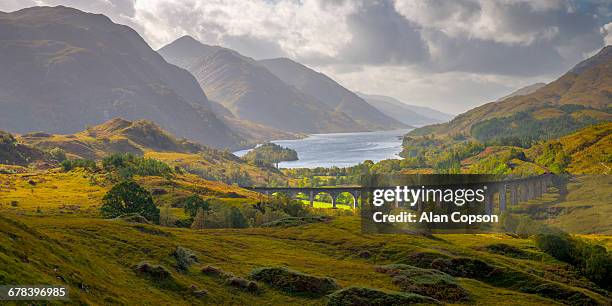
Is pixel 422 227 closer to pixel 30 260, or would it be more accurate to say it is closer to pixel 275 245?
pixel 275 245

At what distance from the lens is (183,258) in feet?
167

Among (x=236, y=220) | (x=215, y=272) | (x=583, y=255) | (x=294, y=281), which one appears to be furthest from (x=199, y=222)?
(x=583, y=255)

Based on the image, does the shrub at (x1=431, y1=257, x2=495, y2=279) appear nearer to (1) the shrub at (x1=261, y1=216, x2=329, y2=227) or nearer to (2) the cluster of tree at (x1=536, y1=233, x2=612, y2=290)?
(2) the cluster of tree at (x1=536, y1=233, x2=612, y2=290)

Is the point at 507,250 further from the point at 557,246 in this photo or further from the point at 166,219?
the point at 166,219

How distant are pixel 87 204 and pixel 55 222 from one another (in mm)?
82906

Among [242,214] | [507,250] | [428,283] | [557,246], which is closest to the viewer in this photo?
[428,283]

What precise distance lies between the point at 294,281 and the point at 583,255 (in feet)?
223

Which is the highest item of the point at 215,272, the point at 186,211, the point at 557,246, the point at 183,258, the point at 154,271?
the point at 186,211

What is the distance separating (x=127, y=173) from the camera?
190 metres

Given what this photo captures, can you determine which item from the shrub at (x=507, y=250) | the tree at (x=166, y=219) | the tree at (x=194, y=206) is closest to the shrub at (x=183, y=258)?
the tree at (x=166, y=219)

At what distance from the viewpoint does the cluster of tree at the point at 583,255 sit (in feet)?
260

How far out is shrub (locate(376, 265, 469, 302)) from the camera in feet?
174

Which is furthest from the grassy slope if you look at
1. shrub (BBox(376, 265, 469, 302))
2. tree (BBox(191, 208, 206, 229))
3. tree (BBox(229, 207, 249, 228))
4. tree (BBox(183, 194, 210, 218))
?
tree (BBox(183, 194, 210, 218))

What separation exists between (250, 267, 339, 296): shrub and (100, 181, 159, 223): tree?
58041 mm
